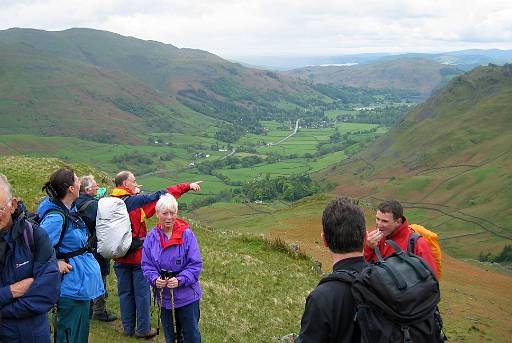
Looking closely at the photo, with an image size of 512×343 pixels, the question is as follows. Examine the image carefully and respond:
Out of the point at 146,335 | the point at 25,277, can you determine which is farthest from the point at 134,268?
the point at 25,277

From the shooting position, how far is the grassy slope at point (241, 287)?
44.9 feet

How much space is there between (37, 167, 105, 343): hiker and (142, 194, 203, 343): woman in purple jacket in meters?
1.17

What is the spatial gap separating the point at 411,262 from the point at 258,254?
760 inches

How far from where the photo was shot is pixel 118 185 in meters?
11.3

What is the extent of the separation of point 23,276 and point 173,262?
10.7 ft

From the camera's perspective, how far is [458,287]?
97.7ft

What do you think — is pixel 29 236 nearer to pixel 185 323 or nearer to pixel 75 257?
pixel 75 257

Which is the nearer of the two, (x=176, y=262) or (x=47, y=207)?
(x=47, y=207)

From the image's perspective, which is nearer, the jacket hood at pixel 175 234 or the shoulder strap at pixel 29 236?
the shoulder strap at pixel 29 236

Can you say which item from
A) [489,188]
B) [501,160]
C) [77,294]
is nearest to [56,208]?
[77,294]

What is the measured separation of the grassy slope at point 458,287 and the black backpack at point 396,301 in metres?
16.9

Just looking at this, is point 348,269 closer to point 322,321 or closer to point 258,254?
point 322,321

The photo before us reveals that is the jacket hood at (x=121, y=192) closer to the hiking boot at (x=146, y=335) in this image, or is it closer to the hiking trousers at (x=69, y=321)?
the hiking trousers at (x=69, y=321)

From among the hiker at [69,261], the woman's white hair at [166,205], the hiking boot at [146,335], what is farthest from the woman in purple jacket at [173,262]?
the hiking boot at [146,335]
